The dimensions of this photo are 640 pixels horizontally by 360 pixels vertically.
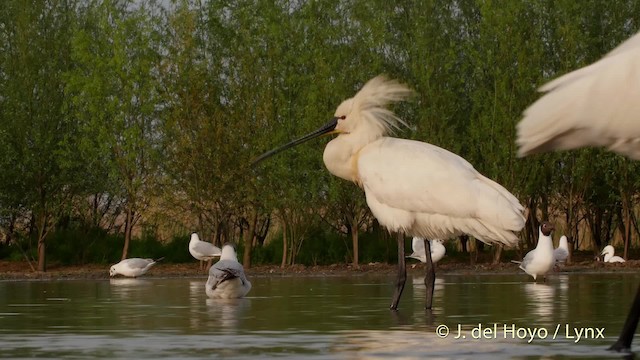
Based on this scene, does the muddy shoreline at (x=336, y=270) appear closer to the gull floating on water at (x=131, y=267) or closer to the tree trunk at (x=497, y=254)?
the tree trunk at (x=497, y=254)

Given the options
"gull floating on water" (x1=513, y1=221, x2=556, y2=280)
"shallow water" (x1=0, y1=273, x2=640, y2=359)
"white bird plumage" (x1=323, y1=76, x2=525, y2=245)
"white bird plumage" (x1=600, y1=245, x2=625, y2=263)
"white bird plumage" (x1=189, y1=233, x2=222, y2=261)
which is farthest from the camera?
"white bird plumage" (x1=600, y1=245, x2=625, y2=263)

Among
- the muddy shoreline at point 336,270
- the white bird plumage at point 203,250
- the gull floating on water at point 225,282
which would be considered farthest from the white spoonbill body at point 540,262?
the white bird plumage at point 203,250

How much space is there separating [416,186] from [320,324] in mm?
3060

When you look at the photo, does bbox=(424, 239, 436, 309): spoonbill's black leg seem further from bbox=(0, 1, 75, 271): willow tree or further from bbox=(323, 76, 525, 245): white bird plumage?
bbox=(0, 1, 75, 271): willow tree

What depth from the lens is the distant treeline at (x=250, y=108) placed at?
3784 cm

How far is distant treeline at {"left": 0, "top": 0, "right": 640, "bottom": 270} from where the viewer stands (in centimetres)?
3784

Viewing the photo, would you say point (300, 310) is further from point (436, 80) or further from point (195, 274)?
point (436, 80)

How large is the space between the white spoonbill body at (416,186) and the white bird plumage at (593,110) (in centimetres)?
620

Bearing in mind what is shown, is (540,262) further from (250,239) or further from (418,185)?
(250,239)

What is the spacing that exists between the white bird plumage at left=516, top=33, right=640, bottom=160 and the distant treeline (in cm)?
2793

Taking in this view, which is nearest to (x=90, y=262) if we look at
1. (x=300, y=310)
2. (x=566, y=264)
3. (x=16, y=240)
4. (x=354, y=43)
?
(x=16, y=240)

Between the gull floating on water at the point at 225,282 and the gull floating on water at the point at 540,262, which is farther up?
the gull floating on water at the point at 540,262

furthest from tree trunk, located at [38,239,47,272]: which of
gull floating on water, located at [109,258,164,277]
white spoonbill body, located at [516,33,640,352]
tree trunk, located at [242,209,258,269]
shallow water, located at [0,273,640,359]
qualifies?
white spoonbill body, located at [516,33,640,352]

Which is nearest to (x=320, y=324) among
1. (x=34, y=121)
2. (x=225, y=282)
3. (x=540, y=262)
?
(x=225, y=282)
